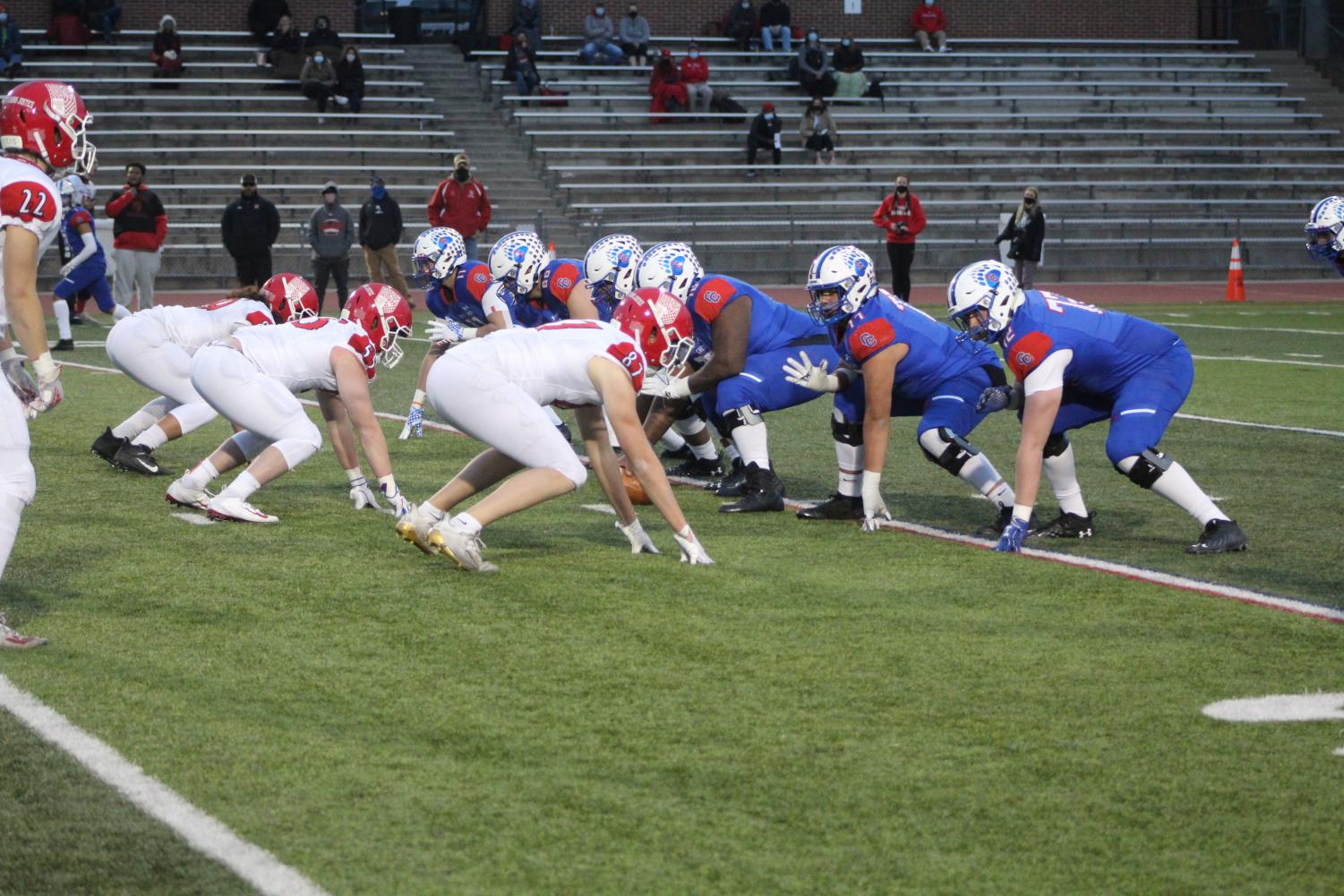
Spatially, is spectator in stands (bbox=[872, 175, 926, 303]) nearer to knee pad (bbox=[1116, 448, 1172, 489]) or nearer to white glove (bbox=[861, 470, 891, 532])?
white glove (bbox=[861, 470, 891, 532])

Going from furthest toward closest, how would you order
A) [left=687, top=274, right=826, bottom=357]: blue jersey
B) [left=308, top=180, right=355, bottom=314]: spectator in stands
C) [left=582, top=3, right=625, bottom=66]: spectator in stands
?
[left=582, top=3, right=625, bottom=66]: spectator in stands → [left=308, top=180, right=355, bottom=314]: spectator in stands → [left=687, top=274, right=826, bottom=357]: blue jersey

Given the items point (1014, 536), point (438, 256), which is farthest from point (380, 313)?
point (1014, 536)

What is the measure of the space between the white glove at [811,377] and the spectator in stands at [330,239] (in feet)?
41.4

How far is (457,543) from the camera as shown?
6.53 metres

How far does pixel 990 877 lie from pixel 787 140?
26901 mm

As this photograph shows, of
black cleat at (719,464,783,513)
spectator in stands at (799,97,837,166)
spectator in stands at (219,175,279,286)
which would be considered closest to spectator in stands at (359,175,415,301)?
spectator in stands at (219,175,279,286)

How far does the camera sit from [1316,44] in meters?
34.4

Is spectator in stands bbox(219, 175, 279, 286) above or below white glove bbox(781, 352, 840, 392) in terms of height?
above

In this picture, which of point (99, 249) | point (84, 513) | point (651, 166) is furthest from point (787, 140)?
point (84, 513)

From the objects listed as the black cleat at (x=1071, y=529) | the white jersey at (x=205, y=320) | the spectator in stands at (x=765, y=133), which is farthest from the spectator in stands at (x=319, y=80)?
the black cleat at (x=1071, y=529)

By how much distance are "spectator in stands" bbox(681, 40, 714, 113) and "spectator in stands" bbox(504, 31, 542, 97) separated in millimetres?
2609

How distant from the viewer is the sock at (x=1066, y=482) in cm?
770

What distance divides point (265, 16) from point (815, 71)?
31.5 feet

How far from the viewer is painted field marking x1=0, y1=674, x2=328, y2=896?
3592 millimetres
